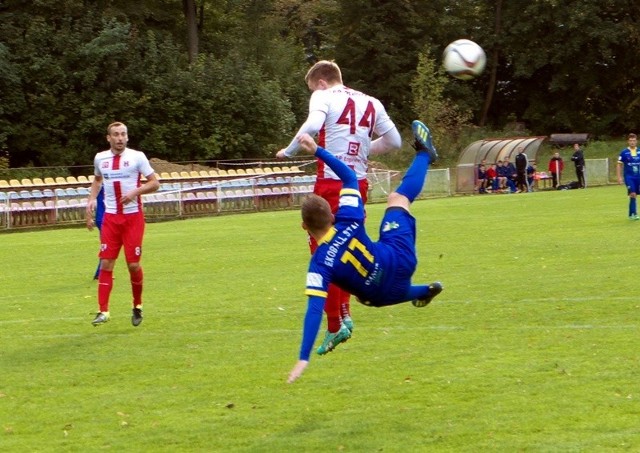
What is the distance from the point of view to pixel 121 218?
1251cm

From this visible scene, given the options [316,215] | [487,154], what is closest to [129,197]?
[316,215]

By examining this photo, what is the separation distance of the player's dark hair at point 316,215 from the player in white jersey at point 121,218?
4.72 meters

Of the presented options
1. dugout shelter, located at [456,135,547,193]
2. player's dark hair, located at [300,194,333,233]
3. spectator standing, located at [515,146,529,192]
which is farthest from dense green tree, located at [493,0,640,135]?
player's dark hair, located at [300,194,333,233]

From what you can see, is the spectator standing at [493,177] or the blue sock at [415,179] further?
the spectator standing at [493,177]

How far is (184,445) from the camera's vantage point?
23.5 feet

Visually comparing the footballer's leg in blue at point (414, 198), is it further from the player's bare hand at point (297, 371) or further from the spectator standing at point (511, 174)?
the spectator standing at point (511, 174)

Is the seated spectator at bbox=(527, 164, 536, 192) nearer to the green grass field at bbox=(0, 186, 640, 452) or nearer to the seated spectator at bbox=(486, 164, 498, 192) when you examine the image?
the seated spectator at bbox=(486, 164, 498, 192)

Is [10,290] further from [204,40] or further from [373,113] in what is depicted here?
[204,40]

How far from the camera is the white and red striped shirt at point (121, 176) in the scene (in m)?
12.5

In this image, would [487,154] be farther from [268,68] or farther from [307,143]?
[307,143]

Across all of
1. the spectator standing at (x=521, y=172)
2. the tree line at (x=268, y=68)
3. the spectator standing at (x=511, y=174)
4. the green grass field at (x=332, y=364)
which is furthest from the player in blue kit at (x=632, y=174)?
the tree line at (x=268, y=68)

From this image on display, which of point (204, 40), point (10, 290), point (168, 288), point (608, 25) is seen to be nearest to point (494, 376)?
point (168, 288)

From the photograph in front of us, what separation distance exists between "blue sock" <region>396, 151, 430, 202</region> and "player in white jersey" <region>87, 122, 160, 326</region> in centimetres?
394

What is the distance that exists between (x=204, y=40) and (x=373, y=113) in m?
53.9
